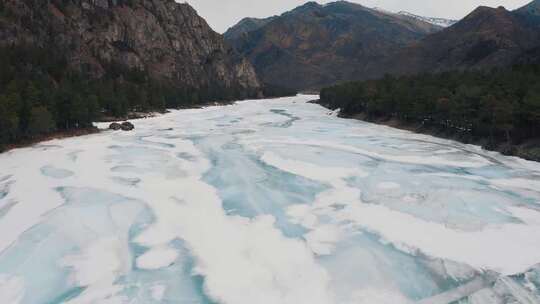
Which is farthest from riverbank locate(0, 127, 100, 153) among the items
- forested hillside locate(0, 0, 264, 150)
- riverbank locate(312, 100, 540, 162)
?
riverbank locate(312, 100, 540, 162)

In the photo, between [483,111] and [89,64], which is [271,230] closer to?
[483,111]

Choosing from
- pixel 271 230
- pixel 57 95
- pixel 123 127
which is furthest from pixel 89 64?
pixel 271 230

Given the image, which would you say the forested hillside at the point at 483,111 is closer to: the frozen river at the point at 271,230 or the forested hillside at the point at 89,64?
the frozen river at the point at 271,230

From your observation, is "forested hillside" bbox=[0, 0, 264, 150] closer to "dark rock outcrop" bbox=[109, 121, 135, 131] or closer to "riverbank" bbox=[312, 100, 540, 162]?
"dark rock outcrop" bbox=[109, 121, 135, 131]

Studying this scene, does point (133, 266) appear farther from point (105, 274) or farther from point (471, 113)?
point (471, 113)

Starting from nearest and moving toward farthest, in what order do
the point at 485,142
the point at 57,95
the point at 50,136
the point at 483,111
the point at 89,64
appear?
the point at 485,142 → the point at 483,111 → the point at 50,136 → the point at 57,95 → the point at 89,64

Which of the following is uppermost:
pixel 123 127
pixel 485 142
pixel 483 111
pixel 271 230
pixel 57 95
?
pixel 57 95
